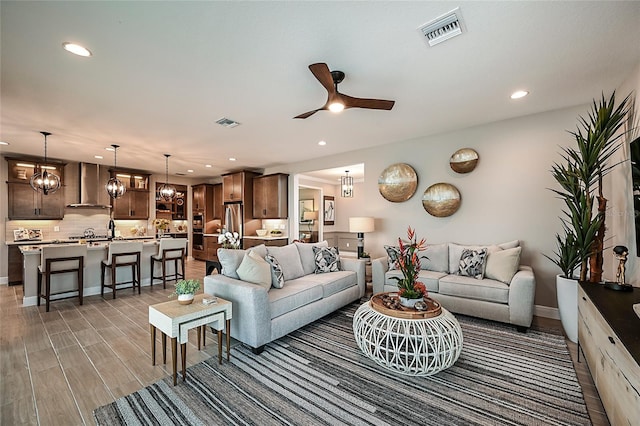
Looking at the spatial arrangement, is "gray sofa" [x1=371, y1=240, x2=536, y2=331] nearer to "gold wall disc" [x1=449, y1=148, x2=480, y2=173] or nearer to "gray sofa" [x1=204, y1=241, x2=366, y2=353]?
"gray sofa" [x1=204, y1=241, x2=366, y2=353]

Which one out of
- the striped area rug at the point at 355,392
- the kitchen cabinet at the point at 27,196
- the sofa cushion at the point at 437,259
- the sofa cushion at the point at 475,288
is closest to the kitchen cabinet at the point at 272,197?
the sofa cushion at the point at 437,259

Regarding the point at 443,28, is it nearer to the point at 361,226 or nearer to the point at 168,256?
the point at 361,226

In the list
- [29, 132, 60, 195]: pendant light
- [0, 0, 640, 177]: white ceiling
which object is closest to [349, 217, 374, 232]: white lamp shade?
[0, 0, 640, 177]: white ceiling

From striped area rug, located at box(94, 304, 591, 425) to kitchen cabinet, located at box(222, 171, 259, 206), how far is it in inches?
202

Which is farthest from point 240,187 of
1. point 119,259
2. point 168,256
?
point 119,259

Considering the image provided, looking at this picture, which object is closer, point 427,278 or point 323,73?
point 323,73

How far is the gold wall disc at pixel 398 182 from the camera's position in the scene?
497 centimetres

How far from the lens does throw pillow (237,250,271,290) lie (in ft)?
10.1

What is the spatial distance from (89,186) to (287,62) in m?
7.10

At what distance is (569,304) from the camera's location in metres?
2.93

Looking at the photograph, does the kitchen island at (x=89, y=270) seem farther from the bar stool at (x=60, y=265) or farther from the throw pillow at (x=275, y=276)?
the throw pillow at (x=275, y=276)

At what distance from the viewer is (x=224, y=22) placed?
1994mm

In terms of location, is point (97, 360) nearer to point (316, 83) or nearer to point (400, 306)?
point (400, 306)

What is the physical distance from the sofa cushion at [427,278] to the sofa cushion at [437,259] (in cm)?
13
